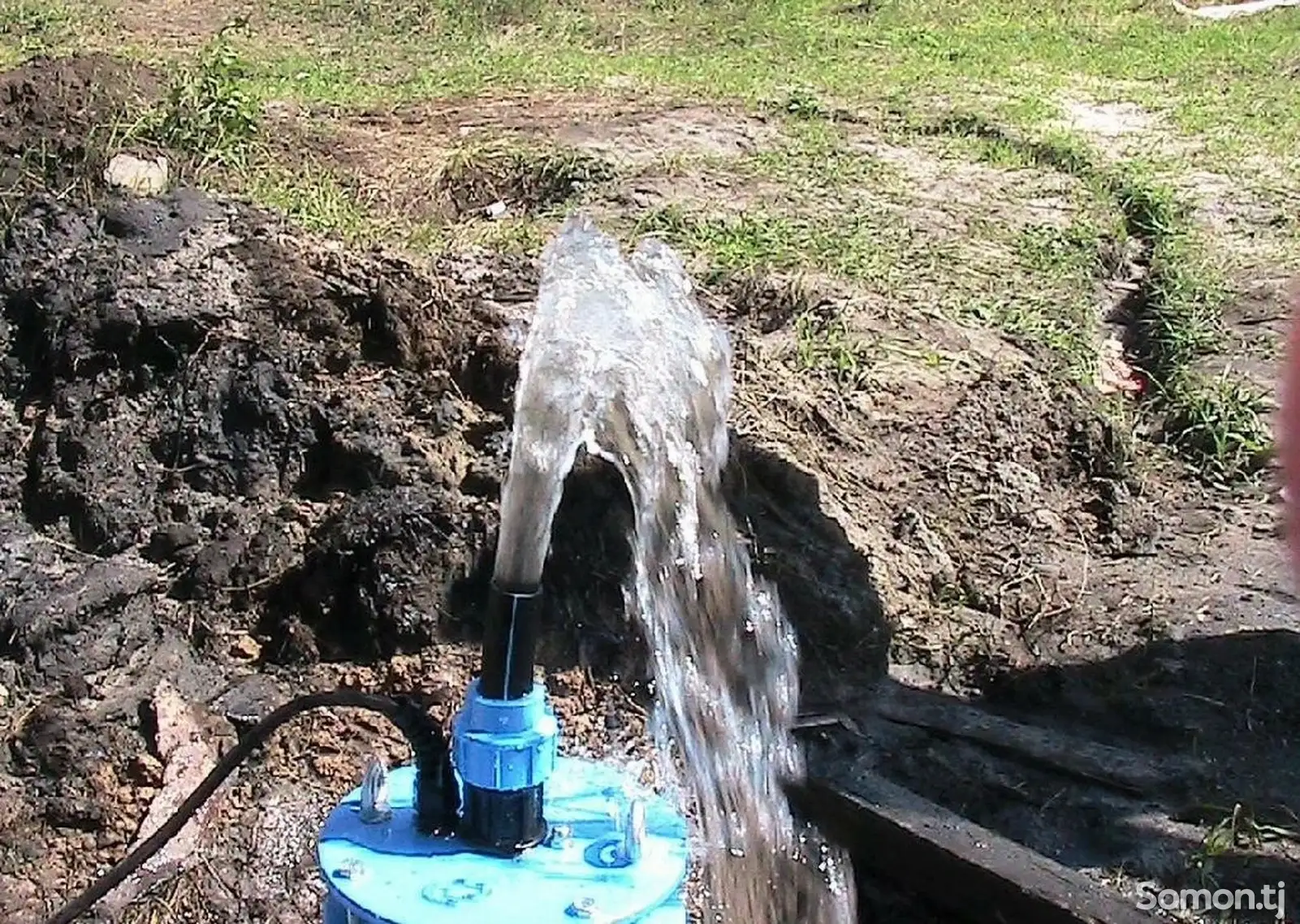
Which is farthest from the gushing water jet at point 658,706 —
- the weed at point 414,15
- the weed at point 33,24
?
the weed at point 414,15

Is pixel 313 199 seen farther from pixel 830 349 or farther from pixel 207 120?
pixel 830 349

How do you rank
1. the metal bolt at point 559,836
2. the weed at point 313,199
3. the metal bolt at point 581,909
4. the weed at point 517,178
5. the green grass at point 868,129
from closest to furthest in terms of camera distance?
the metal bolt at point 581,909 → the metal bolt at point 559,836 → the weed at point 313,199 → the green grass at point 868,129 → the weed at point 517,178

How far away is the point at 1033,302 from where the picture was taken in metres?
4.82

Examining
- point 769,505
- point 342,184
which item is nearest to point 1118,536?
point 769,505

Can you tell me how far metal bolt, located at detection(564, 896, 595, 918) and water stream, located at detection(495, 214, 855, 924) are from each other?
0.96 meters

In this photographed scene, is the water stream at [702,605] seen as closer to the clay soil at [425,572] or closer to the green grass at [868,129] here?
the clay soil at [425,572]

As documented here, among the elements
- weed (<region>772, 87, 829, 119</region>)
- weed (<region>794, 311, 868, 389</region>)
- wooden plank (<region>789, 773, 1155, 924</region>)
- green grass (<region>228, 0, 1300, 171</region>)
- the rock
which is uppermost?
green grass (<region>228, 0, 1300, 171</region>)

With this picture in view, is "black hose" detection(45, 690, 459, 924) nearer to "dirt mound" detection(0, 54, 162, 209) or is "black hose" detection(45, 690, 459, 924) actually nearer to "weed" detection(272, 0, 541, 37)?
Result: "dirt mound" detection(0, 54, 162, 209)

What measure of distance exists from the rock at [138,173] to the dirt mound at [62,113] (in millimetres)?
66

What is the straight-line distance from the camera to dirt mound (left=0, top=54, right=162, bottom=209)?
14.7ft

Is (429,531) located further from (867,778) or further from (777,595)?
(867,778)

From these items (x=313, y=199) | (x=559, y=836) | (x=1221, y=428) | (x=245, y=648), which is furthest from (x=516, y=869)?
(x=313, y=199)

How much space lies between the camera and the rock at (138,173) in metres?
4.74

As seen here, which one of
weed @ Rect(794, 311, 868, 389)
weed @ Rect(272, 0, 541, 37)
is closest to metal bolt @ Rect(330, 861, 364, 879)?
weed @ Rect(794, 311, 868, 389)
